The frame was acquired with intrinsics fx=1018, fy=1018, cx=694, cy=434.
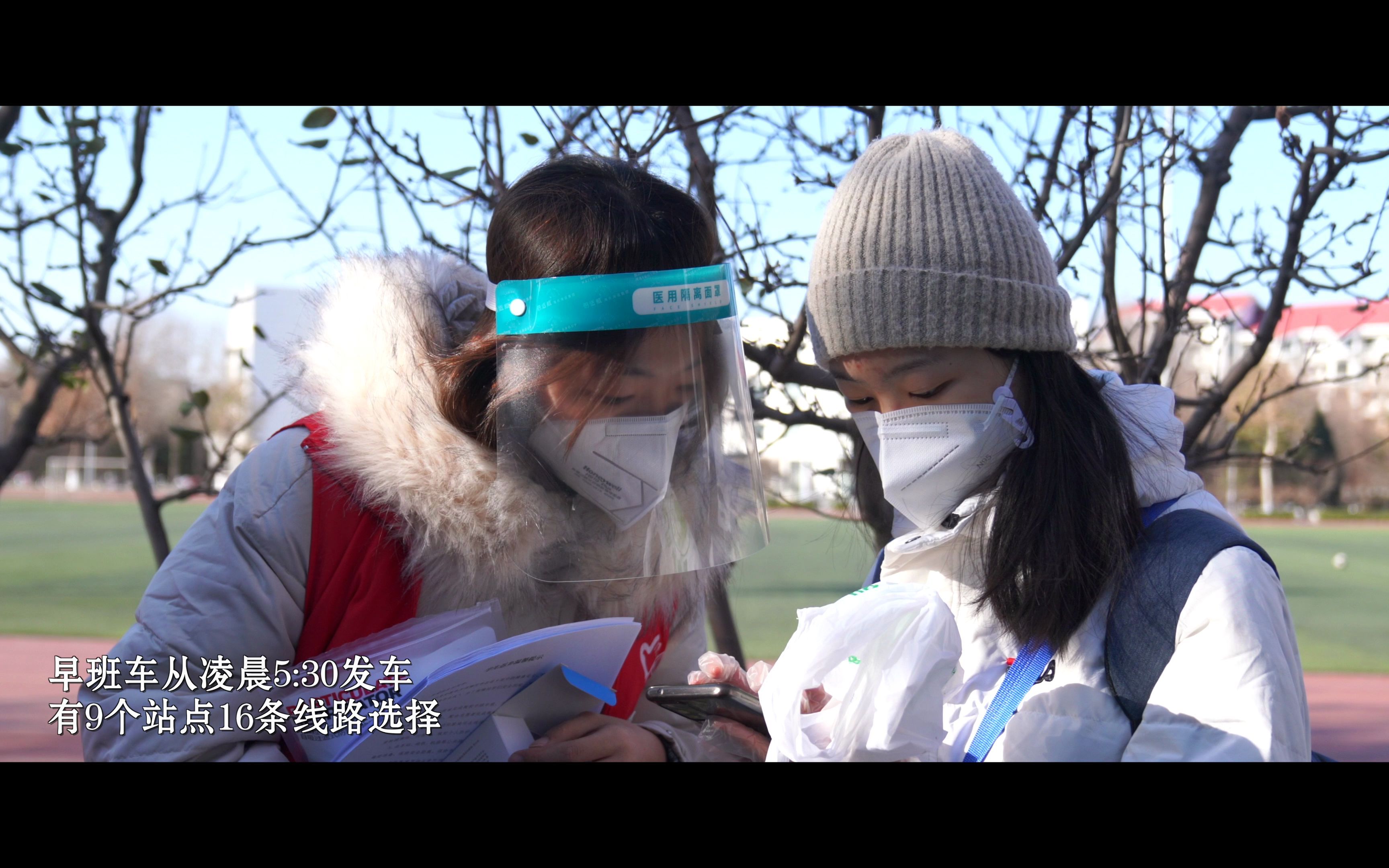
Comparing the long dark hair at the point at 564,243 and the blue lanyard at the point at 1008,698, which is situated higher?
the long dark hair at the point at 564,243

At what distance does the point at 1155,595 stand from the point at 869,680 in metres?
0.46

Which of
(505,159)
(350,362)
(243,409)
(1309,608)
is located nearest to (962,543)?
(350,362)

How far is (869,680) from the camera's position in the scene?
1.63 m

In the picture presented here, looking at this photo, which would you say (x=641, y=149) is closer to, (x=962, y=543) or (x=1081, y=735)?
(x=962, y=543)

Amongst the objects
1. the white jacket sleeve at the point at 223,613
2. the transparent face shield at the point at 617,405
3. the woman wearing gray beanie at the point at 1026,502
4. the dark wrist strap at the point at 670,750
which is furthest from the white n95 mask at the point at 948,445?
the white jacket sleeve at the point at 223,613

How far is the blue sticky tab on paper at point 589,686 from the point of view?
5.82 ft

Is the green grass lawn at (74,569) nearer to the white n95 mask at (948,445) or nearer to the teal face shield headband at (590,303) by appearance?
the teal face shield headband at (590,303)

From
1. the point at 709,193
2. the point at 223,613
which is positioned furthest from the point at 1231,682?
the point at 709,193

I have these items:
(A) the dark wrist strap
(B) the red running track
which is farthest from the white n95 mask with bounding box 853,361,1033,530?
(B) the red running track

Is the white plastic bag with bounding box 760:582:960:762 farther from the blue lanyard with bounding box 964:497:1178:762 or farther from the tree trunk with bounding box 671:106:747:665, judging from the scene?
the tree trunk with bounding box 671:106:747:665

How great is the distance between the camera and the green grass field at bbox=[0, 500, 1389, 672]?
12.5 m

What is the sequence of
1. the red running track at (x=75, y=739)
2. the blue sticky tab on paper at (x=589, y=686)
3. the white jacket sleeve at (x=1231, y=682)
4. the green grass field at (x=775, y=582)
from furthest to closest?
the green grass field at (x=775, y=582) → the red running track at (x=75, y=739) → the blue sticky tab on paper at (x=589, y=686) → the white jacket sleeve at (x=1231, y=682)

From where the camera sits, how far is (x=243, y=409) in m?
4.55

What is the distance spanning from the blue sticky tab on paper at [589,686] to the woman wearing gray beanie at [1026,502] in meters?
0.29
